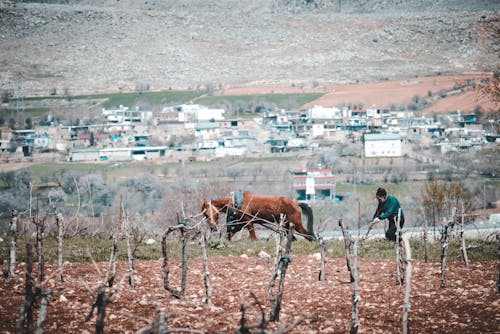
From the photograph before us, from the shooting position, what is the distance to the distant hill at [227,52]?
15125cm

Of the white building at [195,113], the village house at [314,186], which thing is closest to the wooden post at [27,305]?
the village house at [314,186]

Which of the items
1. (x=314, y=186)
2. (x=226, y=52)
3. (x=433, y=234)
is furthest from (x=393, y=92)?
(x=433, y=234)

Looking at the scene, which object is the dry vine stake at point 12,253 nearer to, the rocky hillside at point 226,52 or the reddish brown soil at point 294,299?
the reddish brown soil at point 294,299

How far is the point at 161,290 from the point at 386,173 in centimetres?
5708

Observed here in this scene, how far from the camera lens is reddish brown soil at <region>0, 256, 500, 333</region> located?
684cm

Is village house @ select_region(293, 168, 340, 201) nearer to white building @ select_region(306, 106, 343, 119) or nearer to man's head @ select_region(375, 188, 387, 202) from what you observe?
man's head @ select_region(375, 188, 387, 202)

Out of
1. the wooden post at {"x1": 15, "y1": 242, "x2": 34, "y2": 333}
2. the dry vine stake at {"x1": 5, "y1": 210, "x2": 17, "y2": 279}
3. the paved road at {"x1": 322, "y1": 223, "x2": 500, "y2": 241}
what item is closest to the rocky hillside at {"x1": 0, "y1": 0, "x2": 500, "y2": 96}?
the paved road at {"x1": 322, "y1": 223, "x2": 500, "y2": 241}

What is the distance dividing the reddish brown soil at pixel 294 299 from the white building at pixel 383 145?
69.3 metres

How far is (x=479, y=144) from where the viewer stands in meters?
77.4

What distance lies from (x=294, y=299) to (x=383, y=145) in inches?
2912

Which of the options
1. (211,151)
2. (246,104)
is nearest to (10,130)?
(211,151)

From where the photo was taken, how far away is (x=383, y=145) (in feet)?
264

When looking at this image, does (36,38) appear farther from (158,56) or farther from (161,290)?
(161,290)

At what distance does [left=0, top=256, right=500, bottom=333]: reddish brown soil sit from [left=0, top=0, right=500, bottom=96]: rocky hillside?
134m
